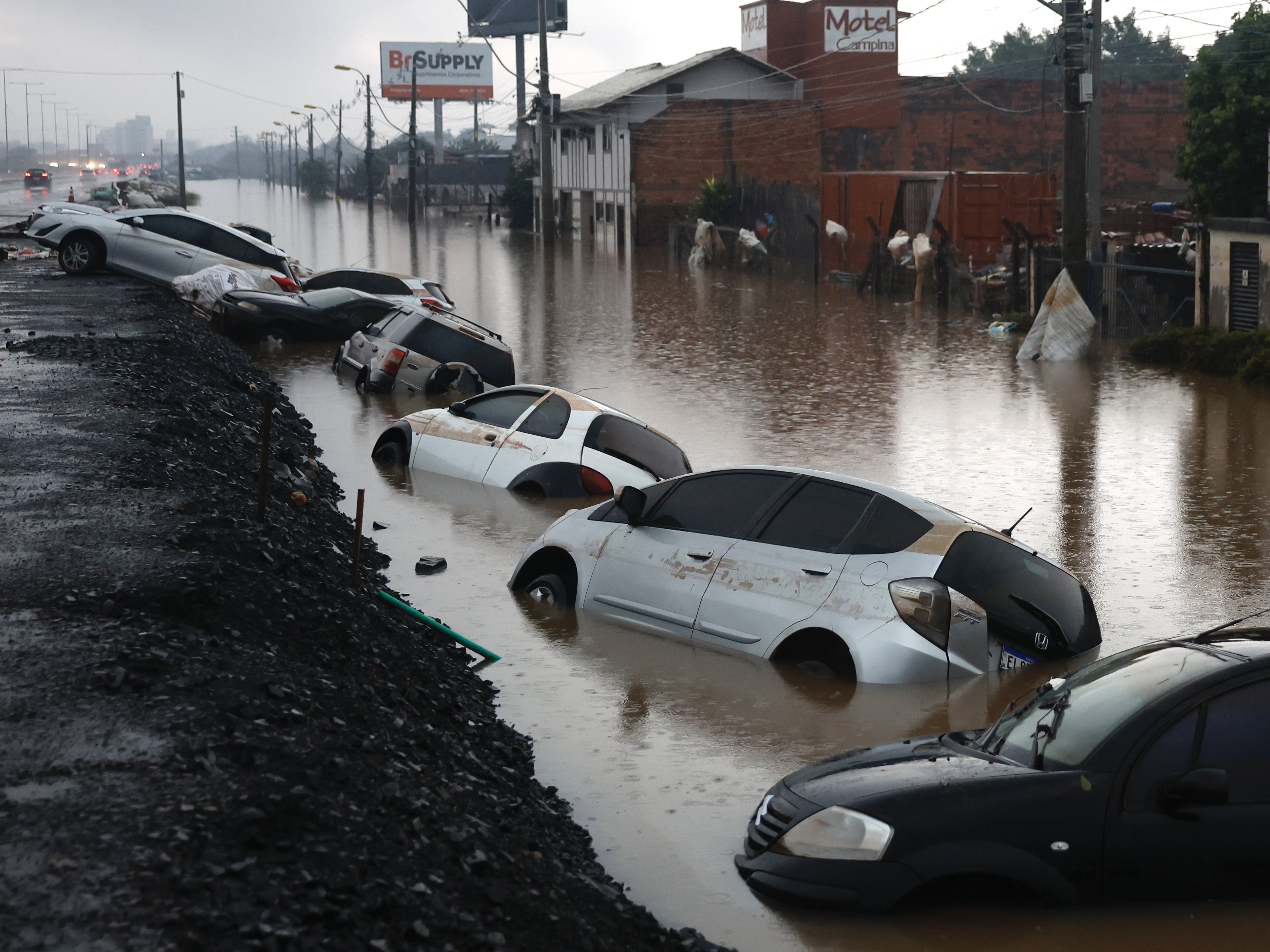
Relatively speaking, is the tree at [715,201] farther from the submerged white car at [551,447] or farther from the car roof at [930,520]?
the car roof at [930,520]

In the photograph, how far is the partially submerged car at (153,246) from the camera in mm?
30328

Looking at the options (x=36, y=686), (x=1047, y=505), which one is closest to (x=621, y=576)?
(x=36, y=686)

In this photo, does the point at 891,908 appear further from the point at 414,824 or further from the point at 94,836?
the point at 94,836

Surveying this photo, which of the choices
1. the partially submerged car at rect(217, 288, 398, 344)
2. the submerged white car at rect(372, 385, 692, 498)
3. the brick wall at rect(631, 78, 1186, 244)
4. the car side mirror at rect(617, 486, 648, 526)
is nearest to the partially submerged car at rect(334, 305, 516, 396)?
the partially submerged car at rect(217, 288, 398, 344)

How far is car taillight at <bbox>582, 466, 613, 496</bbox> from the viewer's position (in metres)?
15.1

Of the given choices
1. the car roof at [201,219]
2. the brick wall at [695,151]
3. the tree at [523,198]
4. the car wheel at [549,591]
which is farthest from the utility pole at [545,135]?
the car wheel at [549,591]

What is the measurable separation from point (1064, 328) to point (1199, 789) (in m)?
23.5

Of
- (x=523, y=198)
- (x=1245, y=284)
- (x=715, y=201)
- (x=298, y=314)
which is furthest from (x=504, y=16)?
(x=1245, y=284)

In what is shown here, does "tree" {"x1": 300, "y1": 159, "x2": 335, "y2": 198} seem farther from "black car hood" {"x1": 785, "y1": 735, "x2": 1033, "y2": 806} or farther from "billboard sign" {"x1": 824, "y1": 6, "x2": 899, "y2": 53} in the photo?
"black car hood" {"x1": 785, "y1": 735, "x2": 1033, "y2": 806}

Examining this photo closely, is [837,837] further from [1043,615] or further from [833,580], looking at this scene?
[1043,615]

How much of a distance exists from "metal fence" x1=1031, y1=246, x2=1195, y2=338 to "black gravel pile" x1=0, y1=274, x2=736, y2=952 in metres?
22.2

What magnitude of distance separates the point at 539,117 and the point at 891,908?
6644cm

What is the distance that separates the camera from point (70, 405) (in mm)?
14586

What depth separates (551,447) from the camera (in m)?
15.3
